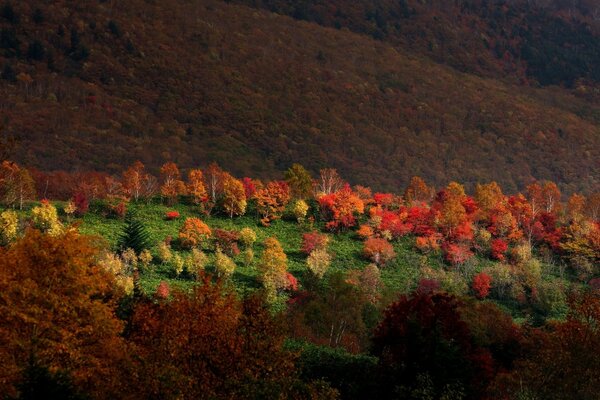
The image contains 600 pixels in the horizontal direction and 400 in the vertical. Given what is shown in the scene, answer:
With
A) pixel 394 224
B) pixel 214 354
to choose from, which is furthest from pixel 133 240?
pixel 214 354

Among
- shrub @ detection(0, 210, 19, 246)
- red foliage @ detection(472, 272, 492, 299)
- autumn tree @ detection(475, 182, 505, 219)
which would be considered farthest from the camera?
autumn tree @ detection(475, 182, 505, 219)

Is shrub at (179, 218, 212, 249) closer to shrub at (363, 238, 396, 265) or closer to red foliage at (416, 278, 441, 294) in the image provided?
shrub at (363, 238, 396, 265)

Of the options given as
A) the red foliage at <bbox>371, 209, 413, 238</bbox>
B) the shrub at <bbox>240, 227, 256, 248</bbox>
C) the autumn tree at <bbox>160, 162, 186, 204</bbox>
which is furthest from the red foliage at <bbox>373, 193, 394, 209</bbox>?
the autumn tree at <bbox>160, 162, 186, 204</bbox>

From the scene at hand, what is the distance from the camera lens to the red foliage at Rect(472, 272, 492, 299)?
120 m

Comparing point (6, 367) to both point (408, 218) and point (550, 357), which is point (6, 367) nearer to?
point (550, 357)

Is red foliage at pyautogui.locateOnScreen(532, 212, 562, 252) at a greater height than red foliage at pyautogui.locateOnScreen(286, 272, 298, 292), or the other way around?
red foliage at pyautogui.locateOnScreen(532, 212, 562, 252)

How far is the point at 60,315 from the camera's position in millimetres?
37812

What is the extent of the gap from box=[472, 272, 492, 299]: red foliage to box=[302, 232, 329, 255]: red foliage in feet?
87.6

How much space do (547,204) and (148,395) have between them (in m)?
170

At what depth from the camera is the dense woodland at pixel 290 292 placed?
3753cm

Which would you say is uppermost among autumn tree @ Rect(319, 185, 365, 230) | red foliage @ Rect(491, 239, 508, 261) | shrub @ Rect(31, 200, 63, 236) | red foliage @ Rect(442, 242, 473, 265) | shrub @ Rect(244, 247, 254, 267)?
autumn tree @ Rect(319, 185, 365, 230)

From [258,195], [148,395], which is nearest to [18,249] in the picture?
[148,395]

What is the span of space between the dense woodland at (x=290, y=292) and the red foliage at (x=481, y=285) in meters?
0.23

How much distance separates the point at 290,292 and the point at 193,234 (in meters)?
22.8
